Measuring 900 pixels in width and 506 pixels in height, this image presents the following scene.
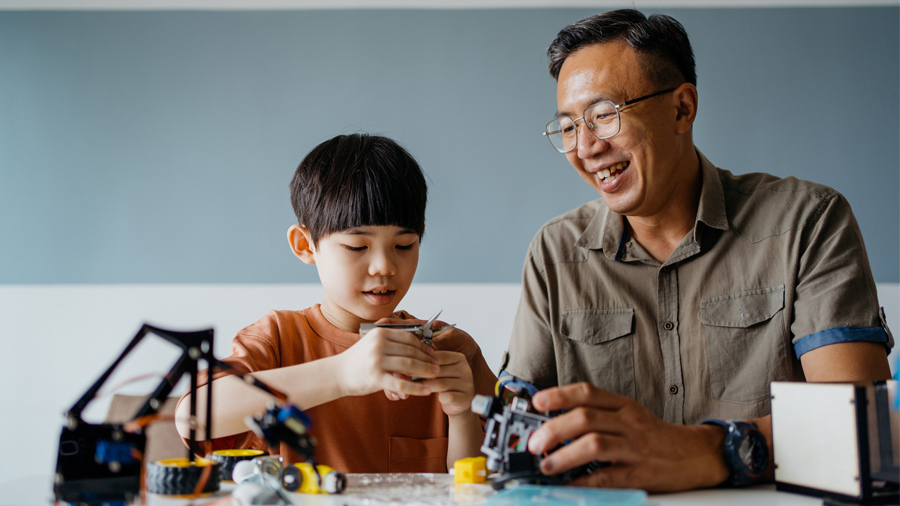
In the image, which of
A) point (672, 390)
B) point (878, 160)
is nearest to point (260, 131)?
point (672, 390)

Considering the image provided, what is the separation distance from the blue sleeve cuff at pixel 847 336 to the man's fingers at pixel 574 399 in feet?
2.06

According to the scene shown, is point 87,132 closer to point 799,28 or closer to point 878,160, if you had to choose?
point 799,28

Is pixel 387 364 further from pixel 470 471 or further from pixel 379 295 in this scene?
pixel 379 295

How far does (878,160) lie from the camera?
A: 3006 millimetres

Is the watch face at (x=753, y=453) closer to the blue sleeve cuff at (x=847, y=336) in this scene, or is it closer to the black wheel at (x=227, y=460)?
the blue sleeve cuff at (x=847, y=336)

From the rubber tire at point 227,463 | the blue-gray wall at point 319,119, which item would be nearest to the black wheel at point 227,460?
the rubber tire at point 227,463

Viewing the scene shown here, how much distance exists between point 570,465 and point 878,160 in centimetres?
292

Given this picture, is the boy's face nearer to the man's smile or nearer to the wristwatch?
the man's smile

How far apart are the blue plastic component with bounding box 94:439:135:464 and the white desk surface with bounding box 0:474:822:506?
7 centimetres

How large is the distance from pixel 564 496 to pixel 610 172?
932 mm

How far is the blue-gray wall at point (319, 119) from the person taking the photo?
3041mm

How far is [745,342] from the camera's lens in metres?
1.49

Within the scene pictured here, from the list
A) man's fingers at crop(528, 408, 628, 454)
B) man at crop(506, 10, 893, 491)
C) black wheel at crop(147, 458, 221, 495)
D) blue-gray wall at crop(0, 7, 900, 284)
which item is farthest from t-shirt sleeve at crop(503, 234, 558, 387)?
blue-gray wall at crop(0, 7, 900, 284)

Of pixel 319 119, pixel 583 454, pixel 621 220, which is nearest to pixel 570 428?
pixel 583 454
